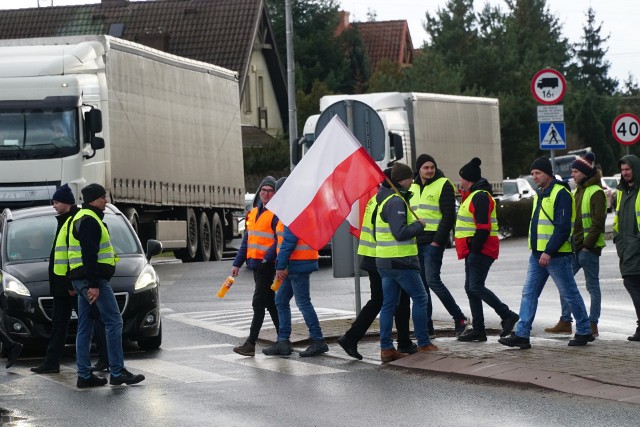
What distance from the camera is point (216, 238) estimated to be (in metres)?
35.8

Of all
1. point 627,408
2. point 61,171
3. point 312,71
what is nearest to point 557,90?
point 61,171

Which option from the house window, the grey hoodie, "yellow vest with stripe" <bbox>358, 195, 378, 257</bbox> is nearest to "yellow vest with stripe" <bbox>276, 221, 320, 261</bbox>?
"yellow vest with stripe" <bbox>358, 195, 378, 257</bbox>

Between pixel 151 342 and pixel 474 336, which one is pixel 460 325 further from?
pixel 151 342

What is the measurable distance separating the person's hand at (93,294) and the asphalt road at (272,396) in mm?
742

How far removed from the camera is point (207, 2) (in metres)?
65.1

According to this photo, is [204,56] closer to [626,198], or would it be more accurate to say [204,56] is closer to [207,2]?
[207,2]

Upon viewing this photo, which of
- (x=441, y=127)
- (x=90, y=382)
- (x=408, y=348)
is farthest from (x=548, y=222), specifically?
(x=441, y=127)

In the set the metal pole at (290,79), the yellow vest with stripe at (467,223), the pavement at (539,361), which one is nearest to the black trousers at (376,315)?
the pavement at (539,361)

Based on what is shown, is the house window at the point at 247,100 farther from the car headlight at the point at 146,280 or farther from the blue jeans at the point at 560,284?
the blue jeans at the point at 560,284

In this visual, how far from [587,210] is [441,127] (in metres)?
25.1

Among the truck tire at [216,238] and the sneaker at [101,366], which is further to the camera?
the truck tire at [216,238]

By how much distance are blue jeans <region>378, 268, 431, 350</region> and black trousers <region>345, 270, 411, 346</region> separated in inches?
11.0

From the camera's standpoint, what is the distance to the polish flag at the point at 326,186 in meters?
15.0

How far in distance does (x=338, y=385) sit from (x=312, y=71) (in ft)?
211
